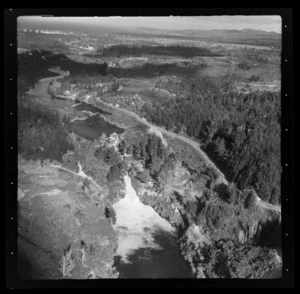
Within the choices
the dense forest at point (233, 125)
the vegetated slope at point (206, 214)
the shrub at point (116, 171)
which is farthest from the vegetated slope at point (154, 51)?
the shrub at point (116, 171)

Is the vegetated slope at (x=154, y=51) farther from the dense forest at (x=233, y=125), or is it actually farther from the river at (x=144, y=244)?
the river at (x=144, y=244)

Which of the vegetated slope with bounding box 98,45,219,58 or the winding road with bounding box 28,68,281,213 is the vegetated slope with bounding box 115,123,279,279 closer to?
the winding road with bounding box 28,68,281,213

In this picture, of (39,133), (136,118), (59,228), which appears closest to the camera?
(59,228)

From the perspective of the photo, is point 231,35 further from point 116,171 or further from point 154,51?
point 116,171

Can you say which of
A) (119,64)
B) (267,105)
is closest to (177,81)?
(119,64)

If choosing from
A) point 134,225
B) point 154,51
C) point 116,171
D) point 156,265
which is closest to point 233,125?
point 154,51

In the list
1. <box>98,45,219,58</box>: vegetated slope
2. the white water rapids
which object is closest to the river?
the white water rapids
